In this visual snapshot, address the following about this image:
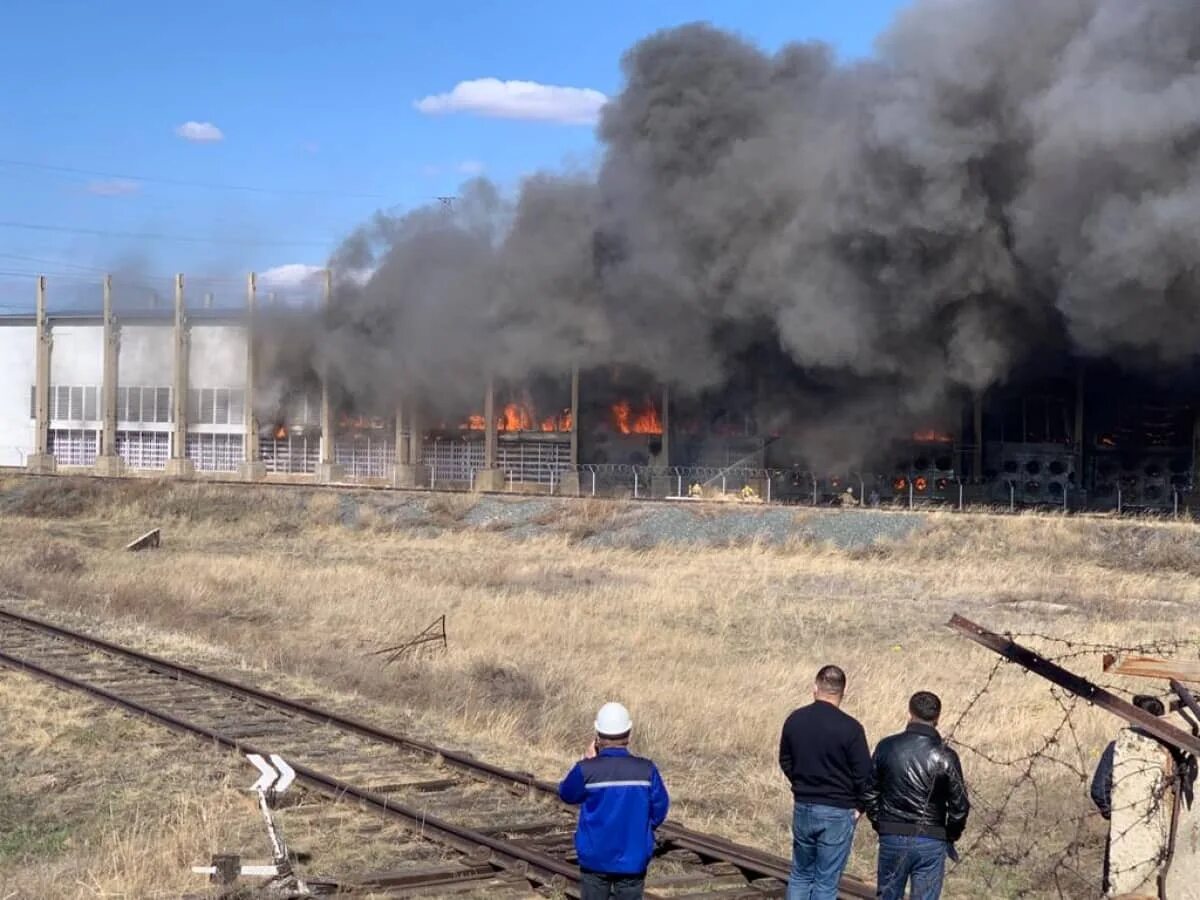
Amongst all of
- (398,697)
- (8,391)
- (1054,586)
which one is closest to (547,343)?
(1054,586)

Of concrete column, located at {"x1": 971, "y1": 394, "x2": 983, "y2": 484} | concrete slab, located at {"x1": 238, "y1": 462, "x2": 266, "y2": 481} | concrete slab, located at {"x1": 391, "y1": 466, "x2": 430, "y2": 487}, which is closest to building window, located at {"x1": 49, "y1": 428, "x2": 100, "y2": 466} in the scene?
concrete slab, located at {"x1": 238, "y1": 462, "x2": 266, "y2": 481}

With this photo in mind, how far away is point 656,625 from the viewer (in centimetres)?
2062

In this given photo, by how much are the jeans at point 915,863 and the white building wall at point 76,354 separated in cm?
5689

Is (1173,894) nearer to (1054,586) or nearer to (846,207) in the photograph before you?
(1054,586)

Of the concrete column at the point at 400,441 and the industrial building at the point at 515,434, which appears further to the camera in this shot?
the concrete column at the point at 400,441

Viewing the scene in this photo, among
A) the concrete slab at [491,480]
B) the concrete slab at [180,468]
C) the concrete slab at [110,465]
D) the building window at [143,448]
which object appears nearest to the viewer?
the concrete slab at [491,480]

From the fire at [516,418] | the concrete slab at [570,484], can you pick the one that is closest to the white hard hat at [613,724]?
the concrete slab at [570,484]

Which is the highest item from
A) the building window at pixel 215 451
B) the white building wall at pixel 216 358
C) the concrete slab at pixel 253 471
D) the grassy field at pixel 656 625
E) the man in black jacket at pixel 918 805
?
the white building wall at pixel 216 358

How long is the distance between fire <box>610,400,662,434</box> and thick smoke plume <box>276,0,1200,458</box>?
9.78 ft

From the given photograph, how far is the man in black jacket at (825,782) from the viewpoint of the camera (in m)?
6.57

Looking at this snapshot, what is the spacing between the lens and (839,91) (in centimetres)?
4272

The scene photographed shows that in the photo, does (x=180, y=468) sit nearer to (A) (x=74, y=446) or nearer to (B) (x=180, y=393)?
(B) (x=180, y=393)

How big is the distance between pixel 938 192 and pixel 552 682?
2542 cm

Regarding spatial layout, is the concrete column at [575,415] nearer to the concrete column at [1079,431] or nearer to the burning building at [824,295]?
Answer: the burning building at [824,295]
